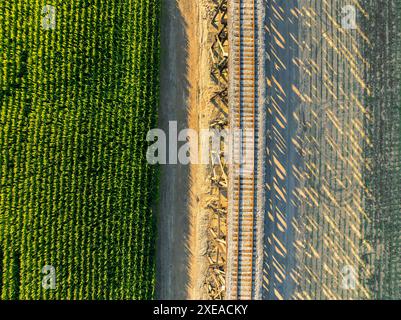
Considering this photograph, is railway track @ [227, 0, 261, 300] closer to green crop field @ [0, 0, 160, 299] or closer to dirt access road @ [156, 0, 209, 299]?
dirt access road @ [156, 0, 209, 299]

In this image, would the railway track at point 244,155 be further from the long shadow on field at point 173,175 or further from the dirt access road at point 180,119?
the long shadow on field at point 173,175

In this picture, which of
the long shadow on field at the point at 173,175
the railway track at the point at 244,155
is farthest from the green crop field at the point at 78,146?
the railway track at the point at 244,155

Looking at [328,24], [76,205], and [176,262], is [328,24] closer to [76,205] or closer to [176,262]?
[176,262]

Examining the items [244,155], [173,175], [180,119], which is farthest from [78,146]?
[244,155]

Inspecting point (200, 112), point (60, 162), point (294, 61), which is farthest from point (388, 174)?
point (60, 162)

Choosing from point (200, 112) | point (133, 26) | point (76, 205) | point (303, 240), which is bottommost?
point (303, 240)

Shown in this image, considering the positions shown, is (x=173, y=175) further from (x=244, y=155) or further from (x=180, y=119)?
(x=244, y=155)

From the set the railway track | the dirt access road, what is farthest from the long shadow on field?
the railway track
